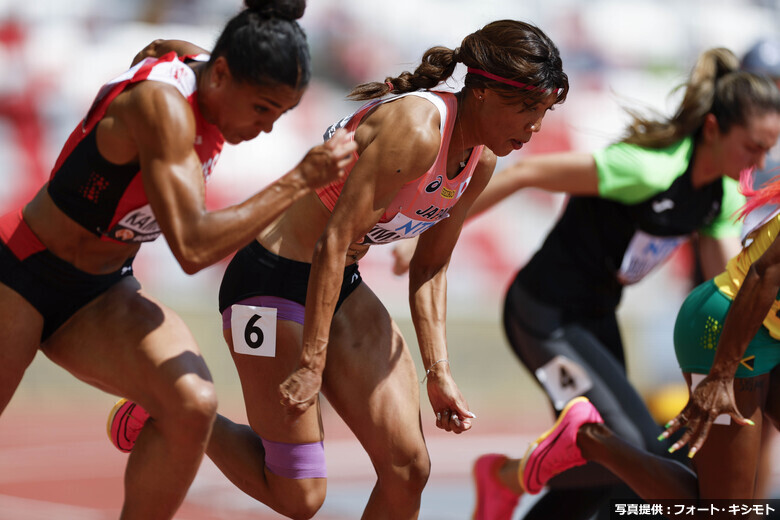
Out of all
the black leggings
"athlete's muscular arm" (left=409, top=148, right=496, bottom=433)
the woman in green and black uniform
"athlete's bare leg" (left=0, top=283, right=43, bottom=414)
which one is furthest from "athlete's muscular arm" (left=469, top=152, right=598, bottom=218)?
"athlete's bare leg" (left=0, top=283, right=43, bottom=414)

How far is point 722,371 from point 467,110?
125 cm

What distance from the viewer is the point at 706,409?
133 inches

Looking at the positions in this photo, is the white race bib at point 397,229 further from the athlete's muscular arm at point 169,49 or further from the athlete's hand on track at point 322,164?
the athlete's muscular arm at point 169,49

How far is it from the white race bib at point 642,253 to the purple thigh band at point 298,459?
1918mm

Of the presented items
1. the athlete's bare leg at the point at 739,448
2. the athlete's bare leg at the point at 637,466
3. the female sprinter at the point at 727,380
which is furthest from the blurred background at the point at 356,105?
the athlete's bare leg at the point at 739,448

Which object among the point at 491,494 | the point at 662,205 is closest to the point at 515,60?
the point at 662,205

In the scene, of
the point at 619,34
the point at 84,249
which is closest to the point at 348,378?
the point at 84,249

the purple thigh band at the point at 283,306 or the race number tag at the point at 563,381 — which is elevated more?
the purple thigh band at the point at 283,306

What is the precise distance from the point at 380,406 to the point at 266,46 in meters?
1.25

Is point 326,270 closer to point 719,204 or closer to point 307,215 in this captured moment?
point 307,215

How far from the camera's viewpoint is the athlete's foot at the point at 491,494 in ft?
15.1

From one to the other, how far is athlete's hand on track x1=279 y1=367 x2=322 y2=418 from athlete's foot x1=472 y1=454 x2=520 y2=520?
189 centimetres

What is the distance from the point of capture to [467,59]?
A: 3207mm

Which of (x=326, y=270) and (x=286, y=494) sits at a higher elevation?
(x=326, y=270)
